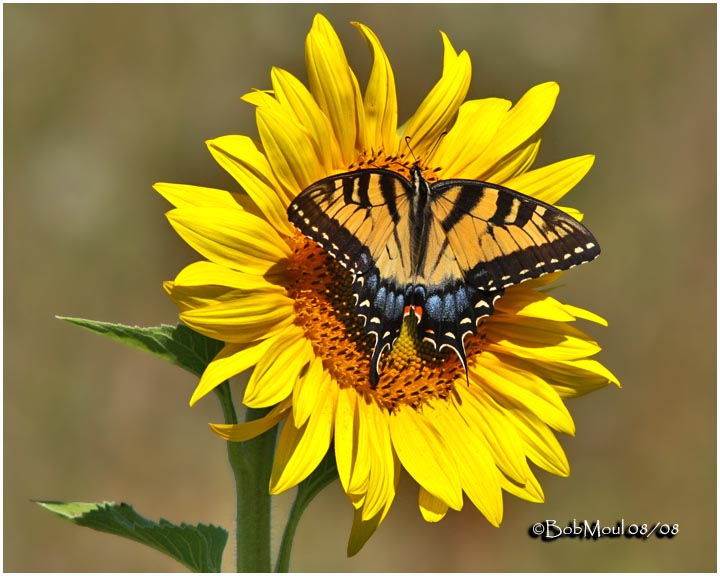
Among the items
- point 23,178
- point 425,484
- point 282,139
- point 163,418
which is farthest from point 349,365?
point 23,178

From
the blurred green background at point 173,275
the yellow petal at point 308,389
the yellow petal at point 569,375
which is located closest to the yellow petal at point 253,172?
the yellow petal at point 308,389

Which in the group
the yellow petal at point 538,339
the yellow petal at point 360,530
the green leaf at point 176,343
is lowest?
the yellow petal at point 360,530

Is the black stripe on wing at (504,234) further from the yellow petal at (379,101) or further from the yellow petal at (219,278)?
the yellow petal at (219,278)

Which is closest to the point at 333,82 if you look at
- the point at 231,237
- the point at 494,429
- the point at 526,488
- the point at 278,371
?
the point at 231,237

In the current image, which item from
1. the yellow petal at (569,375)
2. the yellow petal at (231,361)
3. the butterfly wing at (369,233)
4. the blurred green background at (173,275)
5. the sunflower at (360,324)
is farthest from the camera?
the blurred green background at (173,275)

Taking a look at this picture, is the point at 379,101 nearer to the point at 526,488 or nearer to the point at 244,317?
the point at 244,317

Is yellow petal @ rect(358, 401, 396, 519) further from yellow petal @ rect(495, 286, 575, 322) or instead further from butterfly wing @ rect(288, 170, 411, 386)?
yellow petal @ rect(495, 286, 575, 322)

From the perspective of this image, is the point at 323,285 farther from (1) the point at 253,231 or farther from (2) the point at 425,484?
(2) the point at 425,484
